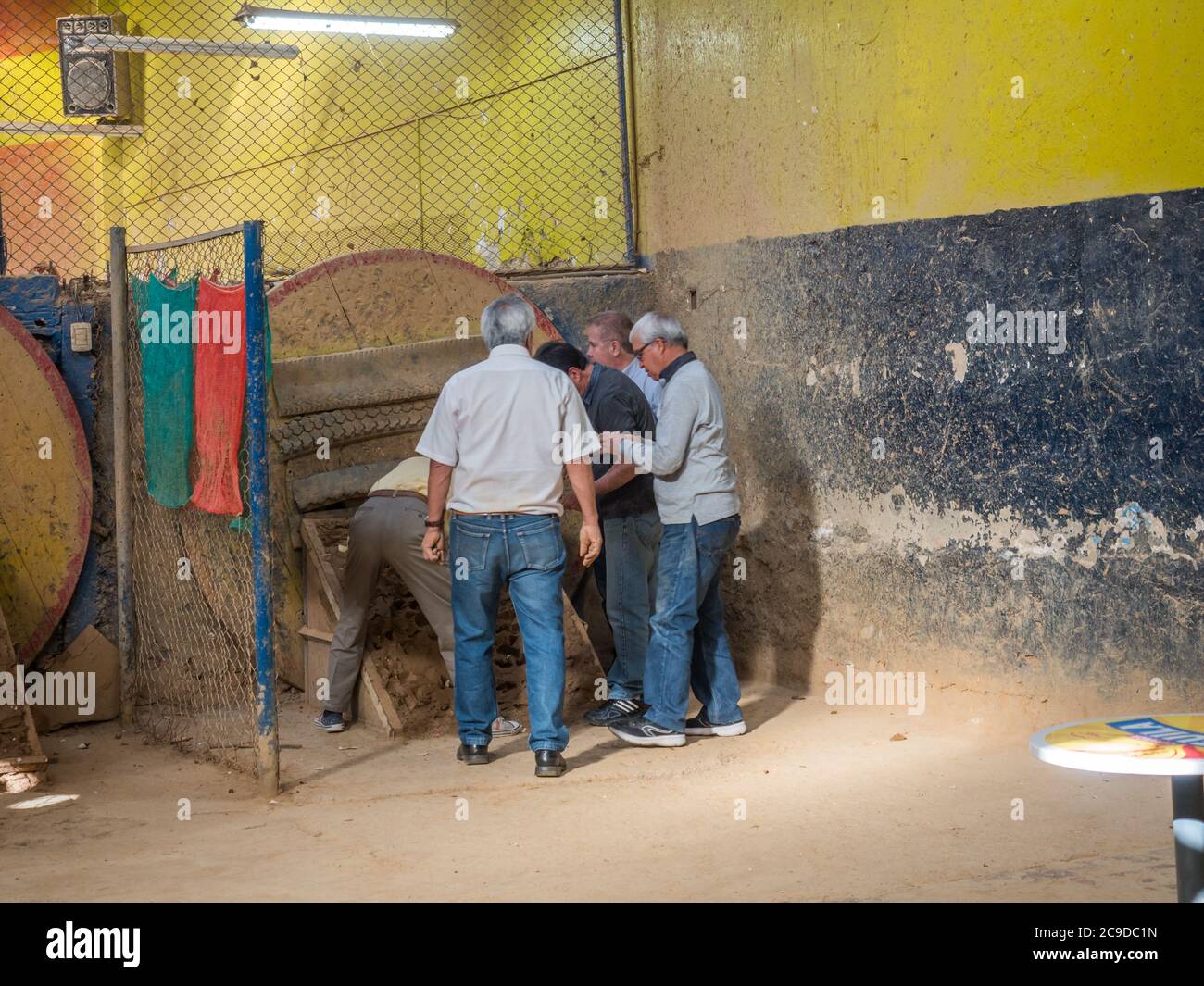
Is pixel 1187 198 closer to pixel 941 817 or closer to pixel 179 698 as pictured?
pixel 941 817

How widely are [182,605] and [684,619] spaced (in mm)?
2745

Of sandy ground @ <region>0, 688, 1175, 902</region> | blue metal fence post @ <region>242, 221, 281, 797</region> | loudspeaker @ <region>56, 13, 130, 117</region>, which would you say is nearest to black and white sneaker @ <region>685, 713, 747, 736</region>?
sandy ground @ <region>0, 688, 1175, 902</region>

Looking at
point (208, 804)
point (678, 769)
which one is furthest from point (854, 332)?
point (208, 804)

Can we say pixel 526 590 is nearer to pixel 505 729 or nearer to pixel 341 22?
pixel 505 729

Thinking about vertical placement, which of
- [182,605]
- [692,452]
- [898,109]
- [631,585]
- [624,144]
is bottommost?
[182,605]

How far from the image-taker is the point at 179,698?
7.04m

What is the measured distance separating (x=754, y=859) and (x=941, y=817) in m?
0.77

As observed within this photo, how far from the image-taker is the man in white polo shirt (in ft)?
17.9

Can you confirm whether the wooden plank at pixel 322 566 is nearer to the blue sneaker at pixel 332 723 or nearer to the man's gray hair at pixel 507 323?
the blue sneaker at pixel 332 723

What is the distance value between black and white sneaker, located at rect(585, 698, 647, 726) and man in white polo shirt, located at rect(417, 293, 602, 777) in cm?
82

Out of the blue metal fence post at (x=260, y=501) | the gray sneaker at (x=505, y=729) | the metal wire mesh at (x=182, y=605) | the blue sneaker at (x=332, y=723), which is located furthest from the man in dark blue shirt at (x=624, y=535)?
the metal wire mesh at (x=182, y=605)

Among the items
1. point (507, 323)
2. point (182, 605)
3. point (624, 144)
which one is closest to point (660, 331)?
point (507, 323)

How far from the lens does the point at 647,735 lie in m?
5.96

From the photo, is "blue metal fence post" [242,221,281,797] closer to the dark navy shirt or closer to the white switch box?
the dark navy shirt
